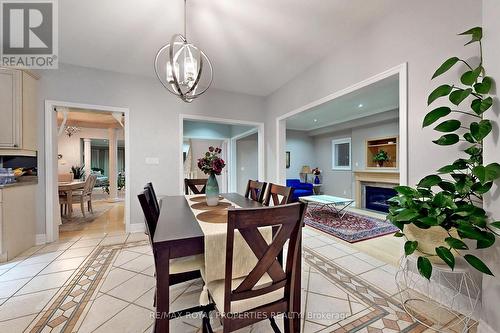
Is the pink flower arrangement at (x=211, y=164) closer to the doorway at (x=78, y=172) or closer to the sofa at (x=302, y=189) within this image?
the doorway at (x=78, y=172)

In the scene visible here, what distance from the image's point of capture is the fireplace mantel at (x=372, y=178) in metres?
4.68

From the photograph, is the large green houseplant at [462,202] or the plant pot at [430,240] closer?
the large green houseplant at [462,202]

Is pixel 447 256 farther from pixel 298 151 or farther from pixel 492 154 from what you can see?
pixel 298 151

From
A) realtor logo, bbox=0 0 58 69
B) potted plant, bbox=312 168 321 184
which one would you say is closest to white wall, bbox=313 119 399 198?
potted plant, bbox=312 168 321 184

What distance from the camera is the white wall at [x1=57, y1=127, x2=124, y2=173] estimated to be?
7180 millimetres

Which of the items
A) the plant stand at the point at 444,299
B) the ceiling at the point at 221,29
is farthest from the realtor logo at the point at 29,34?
the plant stand at the point at 444,299

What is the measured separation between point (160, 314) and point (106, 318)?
86 cm

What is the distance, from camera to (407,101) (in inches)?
75.4

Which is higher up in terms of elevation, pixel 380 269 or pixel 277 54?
pixel 277 54

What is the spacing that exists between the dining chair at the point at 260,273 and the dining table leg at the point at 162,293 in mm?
245

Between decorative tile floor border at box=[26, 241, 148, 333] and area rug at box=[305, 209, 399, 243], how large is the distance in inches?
123

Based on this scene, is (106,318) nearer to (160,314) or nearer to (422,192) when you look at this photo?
(160,314)

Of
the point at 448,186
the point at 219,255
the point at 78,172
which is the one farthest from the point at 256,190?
the point at 78,172

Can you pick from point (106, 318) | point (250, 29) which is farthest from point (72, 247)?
point (250, 29)
